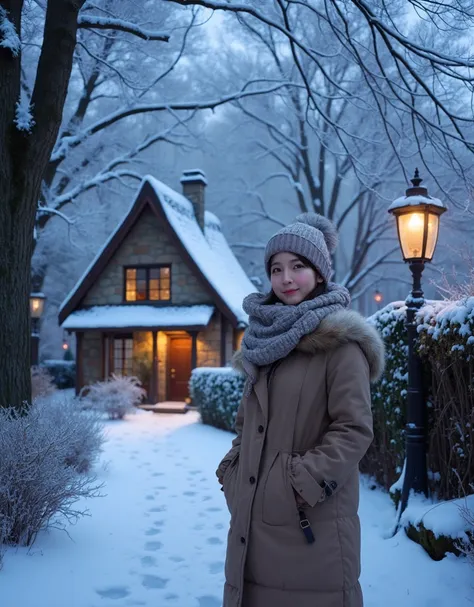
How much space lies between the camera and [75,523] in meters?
4.41

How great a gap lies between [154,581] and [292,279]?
2647 millimetres

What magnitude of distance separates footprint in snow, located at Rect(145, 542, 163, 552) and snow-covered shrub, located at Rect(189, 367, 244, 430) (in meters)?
5.70

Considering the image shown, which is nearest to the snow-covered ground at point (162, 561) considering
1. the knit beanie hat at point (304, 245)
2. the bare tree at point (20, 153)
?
the bare tree at point (20, 153)

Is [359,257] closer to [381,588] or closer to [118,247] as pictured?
[118,247]

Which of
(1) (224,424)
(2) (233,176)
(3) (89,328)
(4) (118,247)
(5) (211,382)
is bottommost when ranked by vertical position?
(1) (224,424)

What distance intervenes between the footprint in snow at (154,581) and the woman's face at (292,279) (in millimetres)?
2469

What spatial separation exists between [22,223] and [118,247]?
38.3ft

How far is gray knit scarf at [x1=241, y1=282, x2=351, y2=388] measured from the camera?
7.23 ft

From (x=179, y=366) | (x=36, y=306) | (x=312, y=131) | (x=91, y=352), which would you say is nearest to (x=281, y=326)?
(x=179, y=366)

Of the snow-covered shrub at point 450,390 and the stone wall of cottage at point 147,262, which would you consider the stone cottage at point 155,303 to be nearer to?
the stone wall of cottage at point 147,262

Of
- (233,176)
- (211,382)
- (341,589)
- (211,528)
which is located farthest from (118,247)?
(341,589)

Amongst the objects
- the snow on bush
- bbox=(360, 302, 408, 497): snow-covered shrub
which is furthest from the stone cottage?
the snow on bush

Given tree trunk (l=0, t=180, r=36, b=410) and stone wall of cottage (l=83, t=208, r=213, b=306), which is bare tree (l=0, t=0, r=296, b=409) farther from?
stone wall of cottage (l=83, t=208, r=213, b=306)

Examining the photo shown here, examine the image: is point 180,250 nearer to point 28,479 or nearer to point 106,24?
point 106,24
